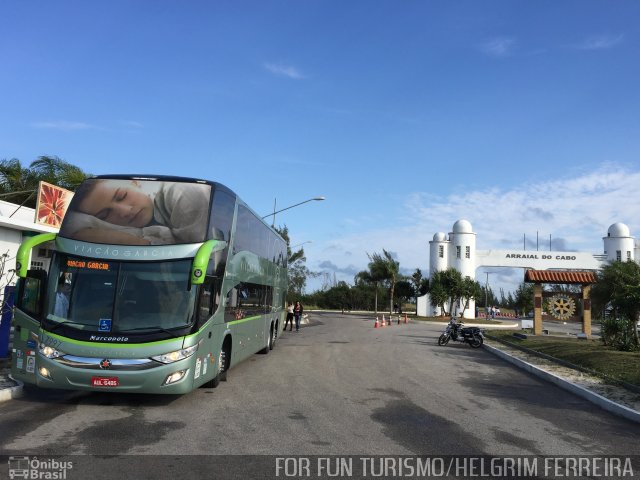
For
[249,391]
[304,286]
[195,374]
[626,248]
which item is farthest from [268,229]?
[626,248]

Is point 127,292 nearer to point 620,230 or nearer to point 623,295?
point 623,295

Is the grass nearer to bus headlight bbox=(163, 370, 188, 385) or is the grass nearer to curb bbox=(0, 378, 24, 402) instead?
bus headlight bbox=(163, 370, 188, 385)

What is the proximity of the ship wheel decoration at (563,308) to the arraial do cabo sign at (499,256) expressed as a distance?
104ft

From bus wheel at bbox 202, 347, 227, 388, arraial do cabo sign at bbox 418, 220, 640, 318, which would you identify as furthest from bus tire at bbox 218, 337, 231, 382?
arraial do cabo sign at bbox 418, 220, 640, 318

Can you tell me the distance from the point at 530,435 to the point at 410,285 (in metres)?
63.2

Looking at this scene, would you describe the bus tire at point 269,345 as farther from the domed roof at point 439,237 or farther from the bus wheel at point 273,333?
the domed roof at point 439,237

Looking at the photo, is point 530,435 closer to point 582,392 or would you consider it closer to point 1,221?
point 582,392

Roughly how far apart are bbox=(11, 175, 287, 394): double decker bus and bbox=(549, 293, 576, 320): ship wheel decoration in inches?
1059

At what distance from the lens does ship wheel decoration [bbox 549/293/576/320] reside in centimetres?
3114

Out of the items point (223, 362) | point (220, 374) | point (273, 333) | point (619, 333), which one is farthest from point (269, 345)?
point (619, 333)

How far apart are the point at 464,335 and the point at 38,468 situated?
19.8 m

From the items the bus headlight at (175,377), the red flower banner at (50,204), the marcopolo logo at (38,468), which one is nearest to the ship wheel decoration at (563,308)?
the red flower banner at (50,204)

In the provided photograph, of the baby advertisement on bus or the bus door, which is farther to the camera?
the baby advertisement on bus

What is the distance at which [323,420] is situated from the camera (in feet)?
25.6
